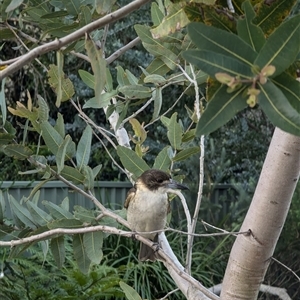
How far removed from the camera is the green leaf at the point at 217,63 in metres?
0.82

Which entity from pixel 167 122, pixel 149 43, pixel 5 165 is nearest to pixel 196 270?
pixel 5 165

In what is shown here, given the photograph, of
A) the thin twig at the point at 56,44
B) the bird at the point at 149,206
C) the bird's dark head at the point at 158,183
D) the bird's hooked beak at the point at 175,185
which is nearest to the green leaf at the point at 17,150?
the bird's dark head at the point at 158,183

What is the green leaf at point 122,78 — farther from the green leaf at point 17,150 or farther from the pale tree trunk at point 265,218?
the pale tree trunk at point 265,218

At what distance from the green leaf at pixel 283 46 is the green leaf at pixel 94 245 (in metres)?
1.25

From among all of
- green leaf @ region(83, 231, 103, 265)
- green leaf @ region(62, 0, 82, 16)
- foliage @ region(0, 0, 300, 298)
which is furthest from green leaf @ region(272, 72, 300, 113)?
green leaf @ region(83, 231, 103, 265)

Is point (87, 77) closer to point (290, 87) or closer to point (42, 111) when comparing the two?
point (42, 111)

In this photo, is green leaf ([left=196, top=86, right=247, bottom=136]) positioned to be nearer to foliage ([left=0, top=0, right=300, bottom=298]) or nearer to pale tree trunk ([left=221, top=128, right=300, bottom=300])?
foliage ([left=0, top=0, right=300, bottom=298])

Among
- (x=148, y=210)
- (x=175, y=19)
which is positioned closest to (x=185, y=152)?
(x=148, y=210)

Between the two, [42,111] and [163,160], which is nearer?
[42,111]

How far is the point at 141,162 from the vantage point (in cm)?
211

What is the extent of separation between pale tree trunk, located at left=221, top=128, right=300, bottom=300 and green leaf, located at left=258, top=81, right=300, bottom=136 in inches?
20.8

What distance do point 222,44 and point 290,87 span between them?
0.11m

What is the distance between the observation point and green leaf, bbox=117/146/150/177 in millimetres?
2079

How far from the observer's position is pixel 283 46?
2.76 feet
